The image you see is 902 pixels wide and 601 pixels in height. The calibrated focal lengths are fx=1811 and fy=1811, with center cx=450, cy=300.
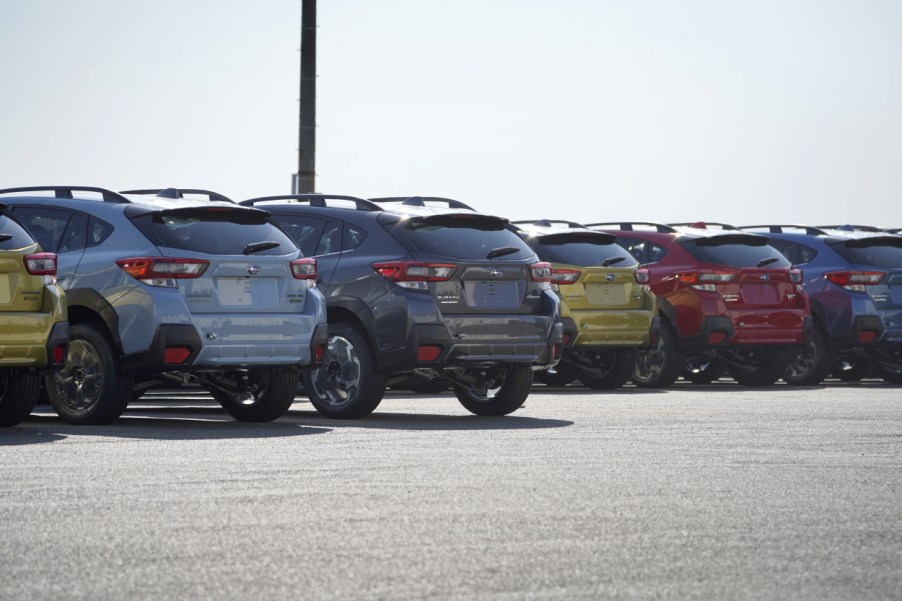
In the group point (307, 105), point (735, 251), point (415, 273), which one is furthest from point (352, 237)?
point (307, 105)

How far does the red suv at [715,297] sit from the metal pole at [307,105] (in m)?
7.40

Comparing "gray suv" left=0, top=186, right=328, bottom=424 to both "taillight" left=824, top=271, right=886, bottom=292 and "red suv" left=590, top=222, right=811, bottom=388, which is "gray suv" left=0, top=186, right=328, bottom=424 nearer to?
"red suv" left=590, top=222, right=811, bottom=388

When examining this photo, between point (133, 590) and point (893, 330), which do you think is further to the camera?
point (893, 330)

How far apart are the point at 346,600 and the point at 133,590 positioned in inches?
29.7

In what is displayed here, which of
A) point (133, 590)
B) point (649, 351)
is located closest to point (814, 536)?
point (133, 590)

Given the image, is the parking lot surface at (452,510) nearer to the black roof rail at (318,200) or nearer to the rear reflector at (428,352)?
the rear reflector at (428,352)

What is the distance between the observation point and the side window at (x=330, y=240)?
15.0 metres

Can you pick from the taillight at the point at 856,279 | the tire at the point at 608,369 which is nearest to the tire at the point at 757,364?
the taillight at the point at 856,279

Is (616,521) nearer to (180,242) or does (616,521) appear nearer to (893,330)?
(180,242)

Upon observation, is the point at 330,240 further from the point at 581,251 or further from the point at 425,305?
the point at 581,251

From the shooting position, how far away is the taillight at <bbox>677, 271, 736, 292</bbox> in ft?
68.5

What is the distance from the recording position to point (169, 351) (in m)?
13.1

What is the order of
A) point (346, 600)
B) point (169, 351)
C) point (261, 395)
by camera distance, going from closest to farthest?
point (346, 600), point (169, 351), point (261, 395)

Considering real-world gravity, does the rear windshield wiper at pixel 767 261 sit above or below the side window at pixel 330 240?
below
